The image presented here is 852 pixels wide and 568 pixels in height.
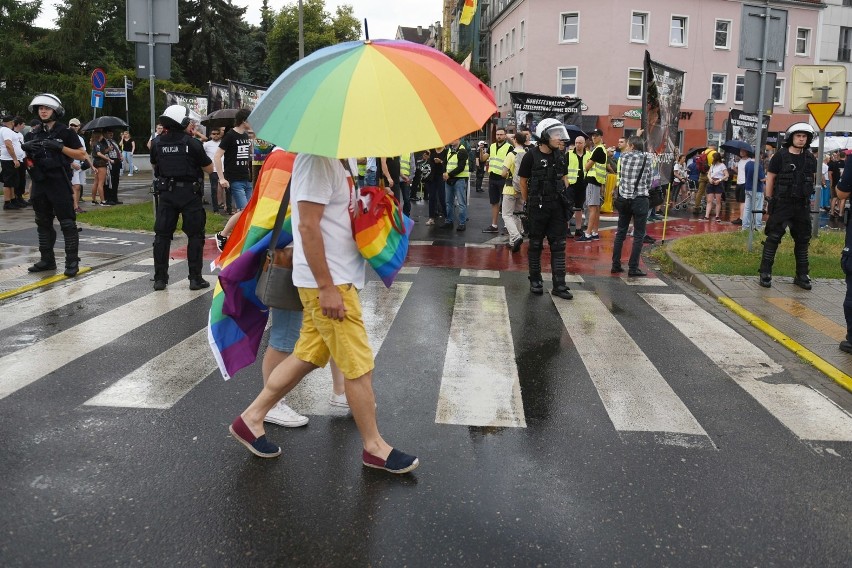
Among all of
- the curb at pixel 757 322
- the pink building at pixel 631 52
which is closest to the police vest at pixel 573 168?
the curb at pixel 757 322

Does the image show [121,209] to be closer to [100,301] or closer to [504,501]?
[100,301]

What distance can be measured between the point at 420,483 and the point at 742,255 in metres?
9.00

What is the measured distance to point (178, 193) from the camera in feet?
27.1

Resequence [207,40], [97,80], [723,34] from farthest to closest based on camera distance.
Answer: [207,40] < [723,34] < [97,80]

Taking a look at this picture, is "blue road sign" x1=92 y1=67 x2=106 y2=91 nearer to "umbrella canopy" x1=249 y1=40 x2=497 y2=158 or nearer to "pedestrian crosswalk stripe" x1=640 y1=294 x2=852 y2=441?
"pedestrian crosswalk stripe" x1=640 y1=294 x2=852 y2=441

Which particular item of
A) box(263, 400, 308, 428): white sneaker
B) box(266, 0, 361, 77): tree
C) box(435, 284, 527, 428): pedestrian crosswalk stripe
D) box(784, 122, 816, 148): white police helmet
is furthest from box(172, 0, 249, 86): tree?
box(263, 400, 308, 428): white sneaker

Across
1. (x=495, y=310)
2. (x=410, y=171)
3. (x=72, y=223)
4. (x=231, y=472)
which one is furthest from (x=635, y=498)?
(x=410, y=171)

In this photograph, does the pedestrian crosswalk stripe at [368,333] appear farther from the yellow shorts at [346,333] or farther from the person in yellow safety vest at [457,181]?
the person in yellow safety vest at [457,181]

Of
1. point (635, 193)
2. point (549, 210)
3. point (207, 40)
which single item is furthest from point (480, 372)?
point (207, 40)

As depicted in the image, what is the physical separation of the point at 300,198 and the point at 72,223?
6587 millimetres

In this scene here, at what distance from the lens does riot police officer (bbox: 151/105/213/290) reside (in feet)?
26.8

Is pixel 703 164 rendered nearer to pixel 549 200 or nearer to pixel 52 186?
pixel 549 200

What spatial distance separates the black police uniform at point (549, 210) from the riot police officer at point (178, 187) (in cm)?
362

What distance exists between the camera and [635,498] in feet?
11.9
